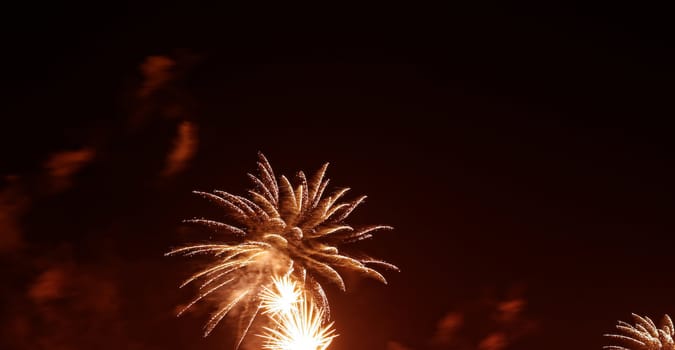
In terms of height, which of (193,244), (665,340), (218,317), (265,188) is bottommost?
(218,317)

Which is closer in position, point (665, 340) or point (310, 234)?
point (310, 234)

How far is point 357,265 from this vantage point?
1248 centimetres

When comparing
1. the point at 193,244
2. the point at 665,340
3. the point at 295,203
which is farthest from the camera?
the point at 665,340

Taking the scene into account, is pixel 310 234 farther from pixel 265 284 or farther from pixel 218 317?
pixel 218 317

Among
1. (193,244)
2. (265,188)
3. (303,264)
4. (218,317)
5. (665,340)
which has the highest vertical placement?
(665,340)

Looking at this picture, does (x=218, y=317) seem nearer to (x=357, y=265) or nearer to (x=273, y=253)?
(x=273, y=253)

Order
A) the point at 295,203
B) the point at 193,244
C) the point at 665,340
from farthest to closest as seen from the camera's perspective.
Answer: the point at 665,340 → the point at 295,203 → the point at 193,244

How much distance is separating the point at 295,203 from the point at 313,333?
117 inches

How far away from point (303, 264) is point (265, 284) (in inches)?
36.5

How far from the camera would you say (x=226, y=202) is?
499 inches

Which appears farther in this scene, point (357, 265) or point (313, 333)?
point (313, 333)

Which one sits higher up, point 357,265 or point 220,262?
point 357,265

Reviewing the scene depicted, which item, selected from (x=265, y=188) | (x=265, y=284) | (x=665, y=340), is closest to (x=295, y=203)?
(x=265, y=188)

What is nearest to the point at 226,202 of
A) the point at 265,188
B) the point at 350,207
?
the point at 265,188
